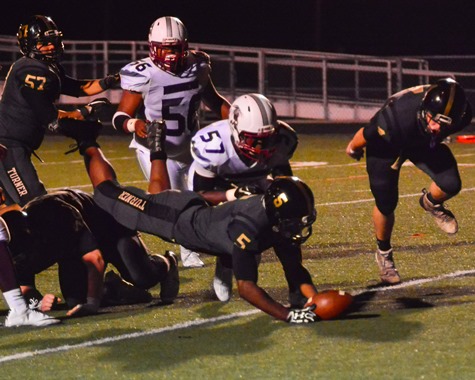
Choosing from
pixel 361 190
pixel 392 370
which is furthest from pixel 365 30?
pixel 392 370

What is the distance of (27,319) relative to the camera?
5.94 m

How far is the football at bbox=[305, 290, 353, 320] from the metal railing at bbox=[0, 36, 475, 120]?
38.0ft

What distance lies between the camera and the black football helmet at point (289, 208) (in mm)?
5504

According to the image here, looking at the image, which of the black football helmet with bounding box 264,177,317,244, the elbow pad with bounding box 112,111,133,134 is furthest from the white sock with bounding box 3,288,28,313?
the elbow pad with bounding box 112,111,133,134

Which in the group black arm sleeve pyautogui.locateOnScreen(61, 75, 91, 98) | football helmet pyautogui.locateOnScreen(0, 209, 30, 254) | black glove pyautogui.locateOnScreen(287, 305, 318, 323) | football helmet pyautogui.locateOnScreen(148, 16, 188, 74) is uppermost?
football helmet pyautogui.locateOnScreen(148, 16, 188, 74)

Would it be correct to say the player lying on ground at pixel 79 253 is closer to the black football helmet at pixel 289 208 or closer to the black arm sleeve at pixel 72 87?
the black football helmet at pixel 289 208

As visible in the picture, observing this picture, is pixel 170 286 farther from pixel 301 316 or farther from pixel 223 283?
pixel 301 316

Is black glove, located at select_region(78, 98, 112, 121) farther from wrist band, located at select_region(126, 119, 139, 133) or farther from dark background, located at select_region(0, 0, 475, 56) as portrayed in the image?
dark background, located at select_region(0, 0, 475, 56)

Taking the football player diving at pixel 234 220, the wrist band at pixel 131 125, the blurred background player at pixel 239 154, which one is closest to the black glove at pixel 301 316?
the football player diving at pixel 234 220

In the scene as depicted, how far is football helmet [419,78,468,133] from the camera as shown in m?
6.40

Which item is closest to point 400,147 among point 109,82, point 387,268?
point 387,268

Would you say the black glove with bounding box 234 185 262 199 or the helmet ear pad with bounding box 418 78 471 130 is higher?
the helmet ear pad with bounding box 418 78 471 130

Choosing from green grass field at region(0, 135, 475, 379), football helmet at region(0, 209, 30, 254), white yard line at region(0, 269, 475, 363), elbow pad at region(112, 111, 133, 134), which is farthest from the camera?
elbow pad at region(112, 111, 133, 134)

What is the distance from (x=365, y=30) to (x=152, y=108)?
2549cm
